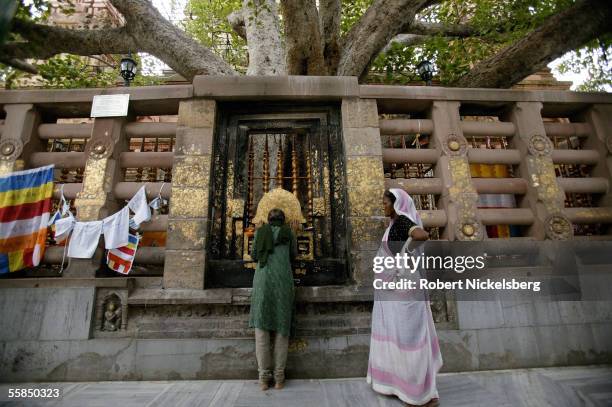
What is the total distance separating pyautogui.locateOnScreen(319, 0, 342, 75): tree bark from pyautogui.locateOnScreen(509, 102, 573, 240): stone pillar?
3381 mm

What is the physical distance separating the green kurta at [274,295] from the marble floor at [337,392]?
71 centimetres

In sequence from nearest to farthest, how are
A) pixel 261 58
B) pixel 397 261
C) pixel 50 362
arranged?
pixel 397 261 < pixel 50 362 < pixel 261 58

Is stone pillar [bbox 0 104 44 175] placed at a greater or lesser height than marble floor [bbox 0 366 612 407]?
greater

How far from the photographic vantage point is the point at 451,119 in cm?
459

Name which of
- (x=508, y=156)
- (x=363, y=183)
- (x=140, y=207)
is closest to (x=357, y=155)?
(x=363, y=183)

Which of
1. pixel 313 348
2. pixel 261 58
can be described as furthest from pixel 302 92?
pixel 313 348

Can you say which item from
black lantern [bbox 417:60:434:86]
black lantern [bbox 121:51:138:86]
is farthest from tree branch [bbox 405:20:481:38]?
black lantern [bbox 121:51:138:86]

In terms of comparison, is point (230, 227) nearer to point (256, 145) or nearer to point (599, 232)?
point (256, 145)

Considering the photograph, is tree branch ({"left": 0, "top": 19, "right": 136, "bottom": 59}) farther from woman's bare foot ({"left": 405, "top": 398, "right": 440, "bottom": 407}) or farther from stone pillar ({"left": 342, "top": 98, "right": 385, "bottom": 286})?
woman's bare foot ({"left": 405, "top": 398, "right": 440, "bottom": 407})

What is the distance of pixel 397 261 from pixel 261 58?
5.55 meters

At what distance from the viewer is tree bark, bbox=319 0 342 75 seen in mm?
5883

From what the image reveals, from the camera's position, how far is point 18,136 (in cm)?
425

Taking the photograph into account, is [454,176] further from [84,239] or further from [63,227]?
[63,227]

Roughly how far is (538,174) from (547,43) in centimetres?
220
